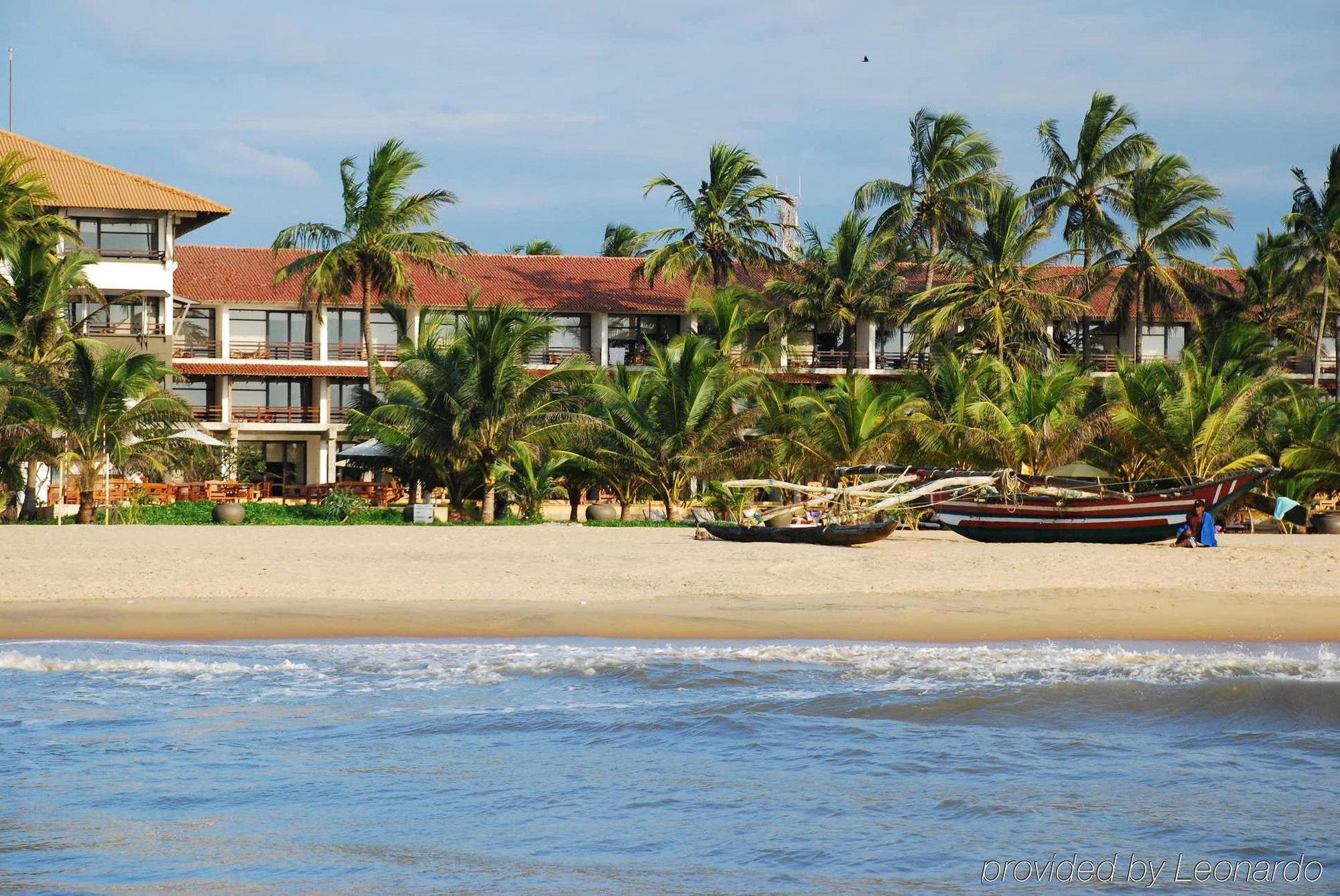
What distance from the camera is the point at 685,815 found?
26.6 feet

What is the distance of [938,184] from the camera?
139 feet

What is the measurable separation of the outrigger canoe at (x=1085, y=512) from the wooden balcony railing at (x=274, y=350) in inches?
1016

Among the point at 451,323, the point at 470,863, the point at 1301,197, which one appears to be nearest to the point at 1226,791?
the point at 470,863

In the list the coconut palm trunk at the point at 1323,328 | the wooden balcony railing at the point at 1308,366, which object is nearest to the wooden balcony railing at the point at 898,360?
the coconut palm trunk at the point at 1323,328

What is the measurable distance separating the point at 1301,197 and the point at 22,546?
36.1 meters

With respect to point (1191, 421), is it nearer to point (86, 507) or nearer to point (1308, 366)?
point (86, 507)

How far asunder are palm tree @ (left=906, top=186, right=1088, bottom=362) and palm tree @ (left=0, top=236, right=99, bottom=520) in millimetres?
22380

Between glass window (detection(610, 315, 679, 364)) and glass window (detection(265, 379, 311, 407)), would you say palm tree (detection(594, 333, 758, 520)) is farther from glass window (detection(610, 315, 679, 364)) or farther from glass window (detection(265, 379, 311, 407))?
glass window (detection(265, 379, 311, 407))

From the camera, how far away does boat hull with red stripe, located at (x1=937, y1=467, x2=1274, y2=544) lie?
75.1 ft

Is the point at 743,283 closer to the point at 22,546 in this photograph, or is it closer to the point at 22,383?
the point at 22,383

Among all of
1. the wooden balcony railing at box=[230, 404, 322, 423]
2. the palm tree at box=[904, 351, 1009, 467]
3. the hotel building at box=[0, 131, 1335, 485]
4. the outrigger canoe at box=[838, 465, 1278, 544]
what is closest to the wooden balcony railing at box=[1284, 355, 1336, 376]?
the hotel building at box=[0, 131, 1335, 485]

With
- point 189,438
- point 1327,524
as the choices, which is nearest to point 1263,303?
point 1327,524

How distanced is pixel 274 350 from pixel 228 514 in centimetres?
1862

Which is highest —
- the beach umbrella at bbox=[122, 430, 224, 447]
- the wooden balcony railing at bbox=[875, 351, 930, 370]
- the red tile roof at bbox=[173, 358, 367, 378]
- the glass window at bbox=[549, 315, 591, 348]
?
the glass window at bbox=[549, 315, 591, 348]
